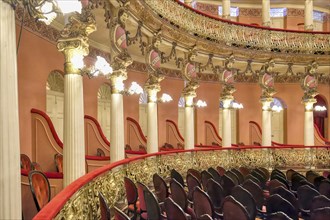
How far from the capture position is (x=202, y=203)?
5.39m

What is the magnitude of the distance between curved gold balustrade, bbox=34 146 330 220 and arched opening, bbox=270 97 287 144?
17.0 feet

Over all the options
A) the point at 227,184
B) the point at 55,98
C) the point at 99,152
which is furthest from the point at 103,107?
the point at 227,184

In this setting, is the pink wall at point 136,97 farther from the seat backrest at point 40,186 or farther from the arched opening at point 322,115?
the seat backrest at point 40,186

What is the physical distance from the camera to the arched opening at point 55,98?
11.1m

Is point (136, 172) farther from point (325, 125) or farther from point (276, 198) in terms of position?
point (325, 125)

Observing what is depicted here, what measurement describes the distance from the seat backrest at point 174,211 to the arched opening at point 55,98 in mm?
7675

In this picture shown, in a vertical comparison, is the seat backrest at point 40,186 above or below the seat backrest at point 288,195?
above

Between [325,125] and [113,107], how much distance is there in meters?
17.6

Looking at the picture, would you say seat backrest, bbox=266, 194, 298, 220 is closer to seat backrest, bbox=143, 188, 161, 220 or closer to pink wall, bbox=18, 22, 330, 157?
seat backrest, bbox=143, 188, 161, 220

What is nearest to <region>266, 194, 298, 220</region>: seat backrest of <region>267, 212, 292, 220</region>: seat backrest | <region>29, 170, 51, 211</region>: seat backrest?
<region>267, 212, 292, 220</region>: seat backrest

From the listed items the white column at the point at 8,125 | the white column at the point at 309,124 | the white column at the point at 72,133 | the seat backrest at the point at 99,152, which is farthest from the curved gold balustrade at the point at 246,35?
the white column at the point at 8,125

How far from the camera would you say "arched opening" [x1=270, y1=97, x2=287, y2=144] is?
20.8 m

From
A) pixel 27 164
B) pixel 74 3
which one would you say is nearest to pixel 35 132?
pixel 27 164

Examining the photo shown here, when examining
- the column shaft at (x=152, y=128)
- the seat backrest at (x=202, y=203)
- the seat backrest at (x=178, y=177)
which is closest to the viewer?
the seat backrest at (x=202, y=203)
